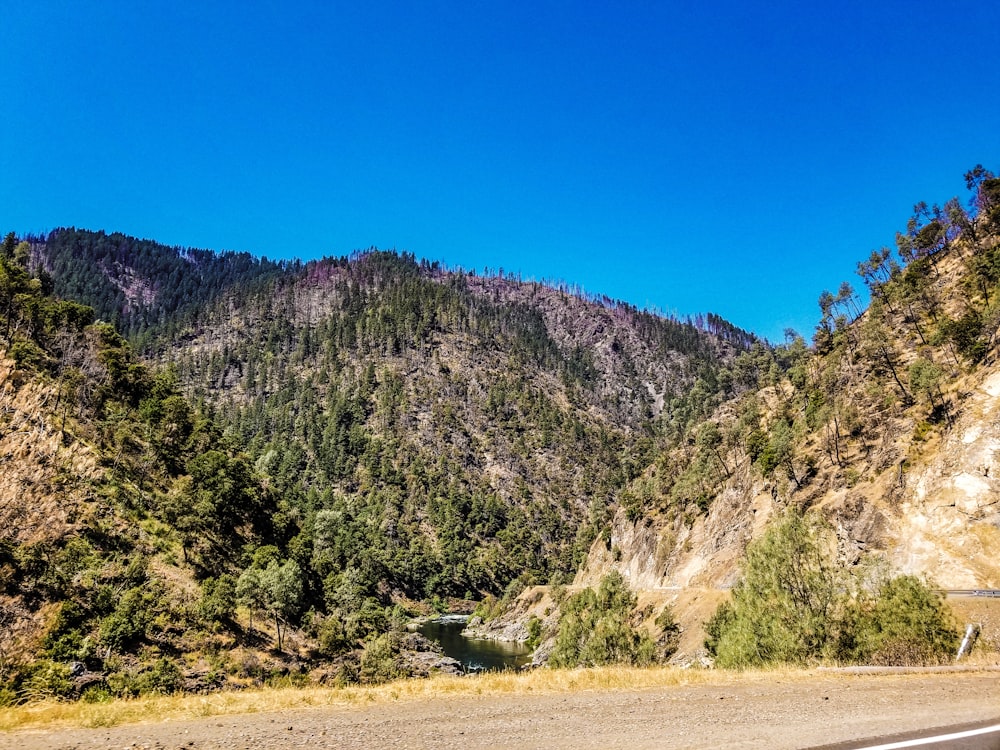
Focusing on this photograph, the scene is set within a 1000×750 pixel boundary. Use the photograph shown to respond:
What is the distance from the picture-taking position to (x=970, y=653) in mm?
22188

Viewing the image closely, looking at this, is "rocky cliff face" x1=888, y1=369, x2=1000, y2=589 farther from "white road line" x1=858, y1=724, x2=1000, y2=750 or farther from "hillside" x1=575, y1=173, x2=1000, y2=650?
"white road line" x1=858, y1=724, x2=1000, y2=750

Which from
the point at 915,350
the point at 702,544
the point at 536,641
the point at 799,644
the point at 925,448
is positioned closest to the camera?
the point at 799,644

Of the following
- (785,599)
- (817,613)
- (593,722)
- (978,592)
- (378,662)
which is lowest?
(378,662)

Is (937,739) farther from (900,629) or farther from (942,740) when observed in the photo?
(900,629)

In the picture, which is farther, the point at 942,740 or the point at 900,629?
the point at 900,629

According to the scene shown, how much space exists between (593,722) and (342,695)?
7.32 metres

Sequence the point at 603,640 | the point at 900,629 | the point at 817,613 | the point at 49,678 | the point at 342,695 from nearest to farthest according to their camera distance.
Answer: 1. the point at 342,695
2. the point at 900,629
3. the point at 817,613
4. the point at 49,678
5. the point at 603,640

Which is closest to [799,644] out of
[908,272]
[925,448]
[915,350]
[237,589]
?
[925,448]

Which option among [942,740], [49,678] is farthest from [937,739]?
[49,678]

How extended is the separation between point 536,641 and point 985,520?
77722mm

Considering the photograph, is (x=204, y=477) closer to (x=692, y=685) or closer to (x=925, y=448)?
(x=692, y=685)

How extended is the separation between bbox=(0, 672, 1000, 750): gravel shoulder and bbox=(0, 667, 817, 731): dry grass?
0.63 metres

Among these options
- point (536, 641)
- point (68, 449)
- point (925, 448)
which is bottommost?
point (536, 641)

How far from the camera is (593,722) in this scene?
12.6m
